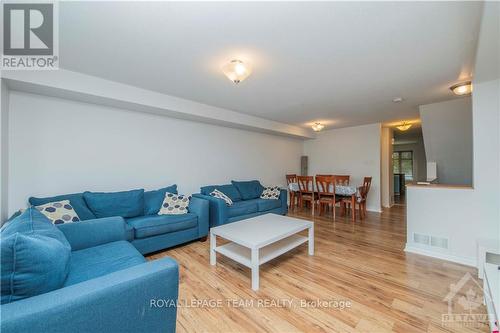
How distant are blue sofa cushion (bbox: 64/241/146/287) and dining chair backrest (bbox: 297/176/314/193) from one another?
157 inches

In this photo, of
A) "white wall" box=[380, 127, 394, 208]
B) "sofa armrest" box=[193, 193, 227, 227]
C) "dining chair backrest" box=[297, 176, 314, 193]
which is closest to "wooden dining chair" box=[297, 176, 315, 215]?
"dining chair backrest" box=[297, 176, 314, 193]

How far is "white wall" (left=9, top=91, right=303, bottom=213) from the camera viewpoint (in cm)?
253

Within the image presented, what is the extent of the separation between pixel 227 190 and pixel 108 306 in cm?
333

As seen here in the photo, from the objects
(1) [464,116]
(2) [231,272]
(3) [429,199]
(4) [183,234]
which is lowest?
(2) [231,272]

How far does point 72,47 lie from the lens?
2.00m

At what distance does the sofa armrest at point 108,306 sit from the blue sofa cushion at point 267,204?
303 centimetres

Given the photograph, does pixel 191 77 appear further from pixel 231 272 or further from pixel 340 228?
pixel 340 228

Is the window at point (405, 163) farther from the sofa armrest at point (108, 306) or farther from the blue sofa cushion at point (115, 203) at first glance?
the sofa armrest at point (108, 306)

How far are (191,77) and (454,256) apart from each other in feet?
13.0

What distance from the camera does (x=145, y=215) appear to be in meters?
3.06

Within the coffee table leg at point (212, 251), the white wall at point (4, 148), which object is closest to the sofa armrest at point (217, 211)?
the coffee table leg at point (212, 251)

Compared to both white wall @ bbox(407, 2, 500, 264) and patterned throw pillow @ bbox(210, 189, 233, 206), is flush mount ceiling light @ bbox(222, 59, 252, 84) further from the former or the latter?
white wall @ bbox(407, 2, 500, 264)

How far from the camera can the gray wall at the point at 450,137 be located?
11.6ft

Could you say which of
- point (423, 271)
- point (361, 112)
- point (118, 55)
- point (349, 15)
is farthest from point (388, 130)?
point (118, 55)
